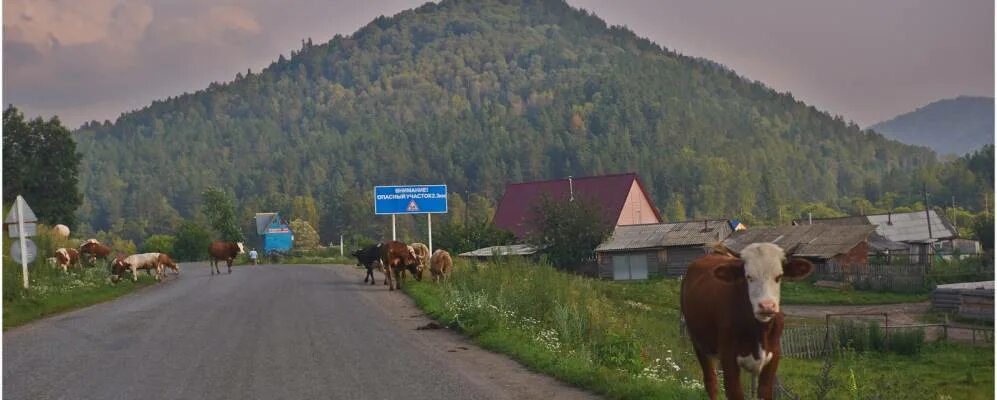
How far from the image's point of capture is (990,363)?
95.1 ft

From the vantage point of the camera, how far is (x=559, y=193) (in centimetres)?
9725

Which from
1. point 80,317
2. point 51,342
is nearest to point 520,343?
point 51,342

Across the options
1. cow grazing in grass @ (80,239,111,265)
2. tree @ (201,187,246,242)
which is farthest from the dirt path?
tree @ (201,187,246,242)

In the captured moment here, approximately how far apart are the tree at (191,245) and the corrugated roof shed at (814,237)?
4705cm

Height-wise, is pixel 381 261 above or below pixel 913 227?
above

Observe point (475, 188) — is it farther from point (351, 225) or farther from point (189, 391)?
point (189, 391)

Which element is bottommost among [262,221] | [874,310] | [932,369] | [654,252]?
[874,310]

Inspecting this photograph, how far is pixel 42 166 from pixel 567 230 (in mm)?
36533

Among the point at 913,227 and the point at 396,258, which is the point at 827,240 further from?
the point at 396,258

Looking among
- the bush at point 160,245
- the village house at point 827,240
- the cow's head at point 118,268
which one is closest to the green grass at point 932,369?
the cow's head at point 118,268

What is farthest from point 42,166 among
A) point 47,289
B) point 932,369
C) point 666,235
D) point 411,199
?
point 932,369

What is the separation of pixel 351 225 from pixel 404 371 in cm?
13566

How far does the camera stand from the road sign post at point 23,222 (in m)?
27.0

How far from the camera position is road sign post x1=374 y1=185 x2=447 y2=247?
42.7 meters
